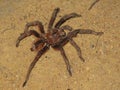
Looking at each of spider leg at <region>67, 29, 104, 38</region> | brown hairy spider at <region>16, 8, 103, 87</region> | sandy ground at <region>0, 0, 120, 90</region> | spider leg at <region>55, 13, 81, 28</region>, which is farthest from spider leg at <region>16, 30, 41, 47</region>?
spider leg at <region>67, 29, 104, 38</region>

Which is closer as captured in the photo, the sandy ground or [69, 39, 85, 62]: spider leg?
the sandy ground

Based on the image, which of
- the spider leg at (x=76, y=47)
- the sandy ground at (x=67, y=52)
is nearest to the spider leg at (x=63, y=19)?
the sandy ground at (x=67, y=52)

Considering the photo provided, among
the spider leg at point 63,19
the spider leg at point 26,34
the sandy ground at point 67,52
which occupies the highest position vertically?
the spider leg at point 26,34

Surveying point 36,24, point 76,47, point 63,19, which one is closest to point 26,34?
point 36,24

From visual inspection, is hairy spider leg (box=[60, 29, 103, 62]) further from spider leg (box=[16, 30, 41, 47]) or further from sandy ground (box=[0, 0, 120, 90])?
spider leg (box=[16, 30, 41, 47])

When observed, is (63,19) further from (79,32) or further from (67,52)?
(67,52)

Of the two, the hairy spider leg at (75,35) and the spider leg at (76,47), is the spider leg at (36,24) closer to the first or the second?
the hairy spider leg at (75,35)

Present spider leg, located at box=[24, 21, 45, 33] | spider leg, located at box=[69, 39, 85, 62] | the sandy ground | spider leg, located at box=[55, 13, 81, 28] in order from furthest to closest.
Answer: spider leg, located at box=[55, 13, 81, 28] < spider leg, located at box=[24, 21, 45, 33] < spider leg, located at box=[69, 39, 85, 62] < the sandy ground

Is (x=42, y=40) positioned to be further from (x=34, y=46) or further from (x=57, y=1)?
(x=57, y=1)

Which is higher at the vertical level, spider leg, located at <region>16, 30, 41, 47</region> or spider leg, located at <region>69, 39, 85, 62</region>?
spider leg, located at <region>16, 30, 41, 47</region>
